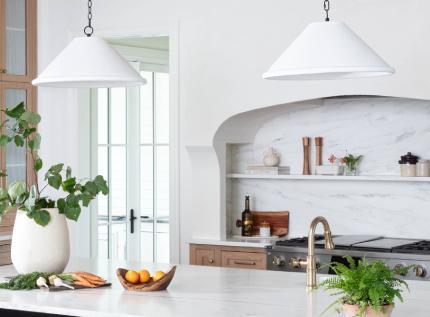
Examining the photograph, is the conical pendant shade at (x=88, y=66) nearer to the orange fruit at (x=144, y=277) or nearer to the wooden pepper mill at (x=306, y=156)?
the orange fruit at (x=144, y=277)

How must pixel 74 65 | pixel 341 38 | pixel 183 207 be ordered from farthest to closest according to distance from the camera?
pixel 183 207, pixel 74 65, pixel 341 38

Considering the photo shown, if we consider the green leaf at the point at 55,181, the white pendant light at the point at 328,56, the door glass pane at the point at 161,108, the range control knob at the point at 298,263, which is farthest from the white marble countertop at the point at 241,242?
the white pendant light at the point at 328,56

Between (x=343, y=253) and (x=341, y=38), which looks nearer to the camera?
(x=341, y=38)

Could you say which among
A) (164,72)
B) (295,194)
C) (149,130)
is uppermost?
(164,72)

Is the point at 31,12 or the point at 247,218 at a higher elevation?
the point at 31,12

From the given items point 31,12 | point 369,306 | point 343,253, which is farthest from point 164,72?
point 369,306

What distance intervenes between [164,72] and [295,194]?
2.03 meters

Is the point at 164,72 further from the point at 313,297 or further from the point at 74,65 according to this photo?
the point at 313,297

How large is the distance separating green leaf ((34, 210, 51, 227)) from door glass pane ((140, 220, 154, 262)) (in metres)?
3.50

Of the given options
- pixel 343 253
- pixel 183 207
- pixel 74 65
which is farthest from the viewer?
pixel 183 207

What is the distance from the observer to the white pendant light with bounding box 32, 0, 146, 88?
4.01 meters

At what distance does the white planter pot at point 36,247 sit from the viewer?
4309 millimetres

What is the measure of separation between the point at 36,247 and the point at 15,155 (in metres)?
2.68

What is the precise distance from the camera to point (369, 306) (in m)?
3.01
